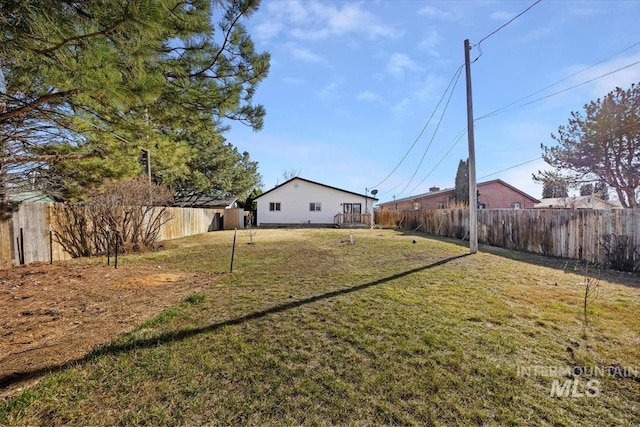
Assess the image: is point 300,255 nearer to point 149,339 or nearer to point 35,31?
point 149,339

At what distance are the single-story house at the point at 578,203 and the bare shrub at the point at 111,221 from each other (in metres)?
20.2

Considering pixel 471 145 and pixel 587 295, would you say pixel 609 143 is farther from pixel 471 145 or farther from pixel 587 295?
pixel 587 295

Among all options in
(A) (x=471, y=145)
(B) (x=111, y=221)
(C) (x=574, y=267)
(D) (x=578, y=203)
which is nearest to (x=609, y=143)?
(D) (x=578, y=203)

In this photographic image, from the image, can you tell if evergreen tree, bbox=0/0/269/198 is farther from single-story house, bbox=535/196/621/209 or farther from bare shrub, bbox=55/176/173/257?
single-story house, bbox=535/196/621/209

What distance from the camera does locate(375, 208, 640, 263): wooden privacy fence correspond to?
6.77 metres

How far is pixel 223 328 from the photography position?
11.0 ft

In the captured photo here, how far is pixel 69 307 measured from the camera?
4.15 meters

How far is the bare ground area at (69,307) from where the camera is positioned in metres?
2.70

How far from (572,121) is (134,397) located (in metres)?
22.5

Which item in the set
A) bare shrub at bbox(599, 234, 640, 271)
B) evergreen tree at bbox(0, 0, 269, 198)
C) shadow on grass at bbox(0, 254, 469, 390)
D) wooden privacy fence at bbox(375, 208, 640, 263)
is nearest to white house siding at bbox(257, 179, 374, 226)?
wooden privacy fence at bbox(375, 208, 640, 263)

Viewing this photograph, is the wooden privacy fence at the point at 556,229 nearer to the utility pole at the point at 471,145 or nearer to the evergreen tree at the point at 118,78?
the utility pole at the point at 471,145

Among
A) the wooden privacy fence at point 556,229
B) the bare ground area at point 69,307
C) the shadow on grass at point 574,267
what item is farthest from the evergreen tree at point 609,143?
the bare ground area at point 69,307

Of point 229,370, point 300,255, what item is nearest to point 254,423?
point 229,370

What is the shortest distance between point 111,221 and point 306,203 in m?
19.3
